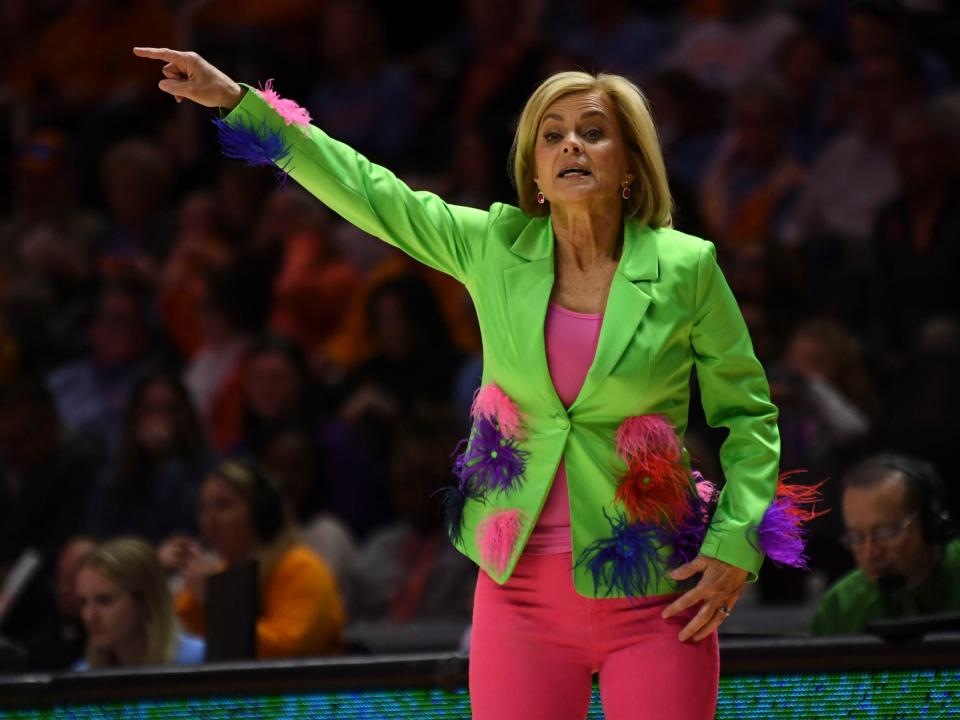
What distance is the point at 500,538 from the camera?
2867 millimetres

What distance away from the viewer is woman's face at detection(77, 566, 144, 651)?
15.9 ft

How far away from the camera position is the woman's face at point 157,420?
21.6 feet

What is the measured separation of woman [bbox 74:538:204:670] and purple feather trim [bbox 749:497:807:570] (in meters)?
2.42

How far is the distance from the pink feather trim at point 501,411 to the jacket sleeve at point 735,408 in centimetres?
34

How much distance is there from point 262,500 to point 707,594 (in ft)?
9.15

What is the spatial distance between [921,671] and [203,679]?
60.4 inches

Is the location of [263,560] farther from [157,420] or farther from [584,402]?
[584,402]

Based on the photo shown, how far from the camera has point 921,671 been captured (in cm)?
347

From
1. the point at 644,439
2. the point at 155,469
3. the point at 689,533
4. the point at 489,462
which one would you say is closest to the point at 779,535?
the point at 689,533

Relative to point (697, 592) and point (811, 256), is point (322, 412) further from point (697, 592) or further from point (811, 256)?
point (697, 592)

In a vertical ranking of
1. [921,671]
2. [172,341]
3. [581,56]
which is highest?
[581,56]

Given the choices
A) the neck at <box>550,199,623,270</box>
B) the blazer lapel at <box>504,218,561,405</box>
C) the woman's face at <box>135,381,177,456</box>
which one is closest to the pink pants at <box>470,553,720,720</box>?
the blazer lapel at <box>504,218,561,405</box>

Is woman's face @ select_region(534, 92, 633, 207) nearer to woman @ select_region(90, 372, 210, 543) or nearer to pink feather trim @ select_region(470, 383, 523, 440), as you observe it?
pink feather trim @ select_region(470, 383, 523, 440)

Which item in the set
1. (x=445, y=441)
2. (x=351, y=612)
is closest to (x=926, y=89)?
(x=445, y=441)
